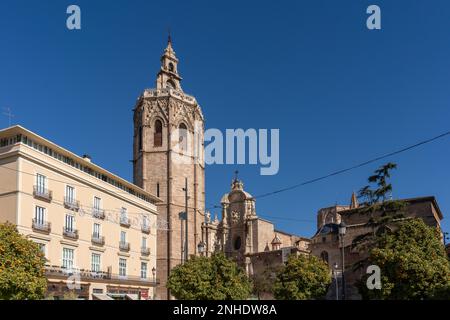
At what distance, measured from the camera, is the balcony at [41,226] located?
1326 inches

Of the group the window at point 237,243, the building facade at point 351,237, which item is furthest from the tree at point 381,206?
the window at point 237,243

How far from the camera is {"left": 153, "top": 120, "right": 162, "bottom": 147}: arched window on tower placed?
65.1 meters

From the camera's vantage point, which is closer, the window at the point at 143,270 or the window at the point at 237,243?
the window at the point at 143,270

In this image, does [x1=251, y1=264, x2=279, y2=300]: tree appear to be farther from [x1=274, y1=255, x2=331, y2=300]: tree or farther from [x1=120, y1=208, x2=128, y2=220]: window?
[x1=120, y1=208, x2=128, y2=220]: window

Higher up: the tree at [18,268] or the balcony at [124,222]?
the balcony at [124,222]

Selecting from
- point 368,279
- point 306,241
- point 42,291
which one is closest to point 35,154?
point 42,291

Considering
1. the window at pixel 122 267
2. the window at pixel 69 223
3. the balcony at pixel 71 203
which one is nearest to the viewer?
the window at pixel 69 223

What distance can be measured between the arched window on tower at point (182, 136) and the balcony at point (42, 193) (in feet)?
102

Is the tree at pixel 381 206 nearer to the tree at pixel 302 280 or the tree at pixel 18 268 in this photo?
the tree at pixel 302 280

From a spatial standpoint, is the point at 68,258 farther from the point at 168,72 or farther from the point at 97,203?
the point at 168,72

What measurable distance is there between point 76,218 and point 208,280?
11714 mm
